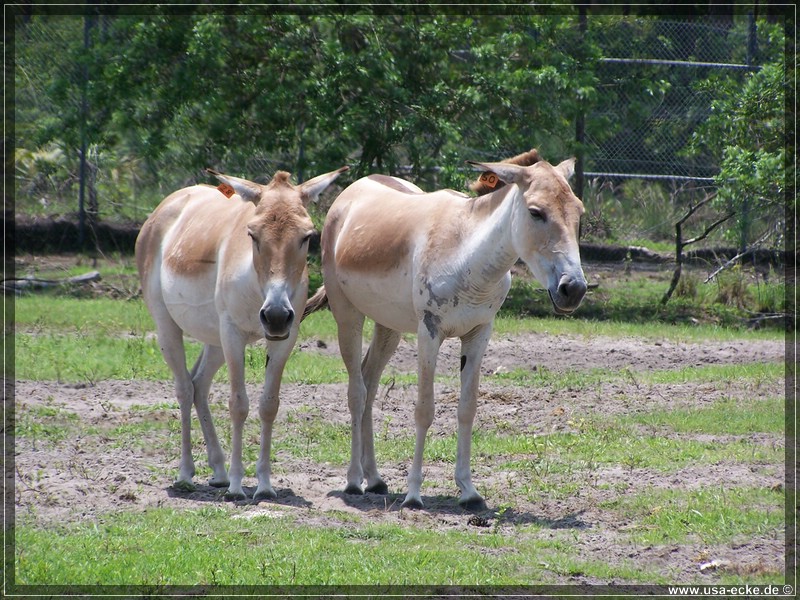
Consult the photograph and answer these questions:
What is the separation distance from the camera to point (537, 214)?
589cm

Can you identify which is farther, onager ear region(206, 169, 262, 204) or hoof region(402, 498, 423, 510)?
onager ear region(206, 169, 262, 204)

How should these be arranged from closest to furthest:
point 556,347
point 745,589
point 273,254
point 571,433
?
point 745,589, point 273,254, point 571,433, point 556,347

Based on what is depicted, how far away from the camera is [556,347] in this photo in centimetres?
1138

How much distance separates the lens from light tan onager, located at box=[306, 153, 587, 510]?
233 inches

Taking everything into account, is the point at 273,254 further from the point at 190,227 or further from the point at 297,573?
the point at 297,573

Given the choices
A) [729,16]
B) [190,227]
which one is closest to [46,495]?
[190,227]

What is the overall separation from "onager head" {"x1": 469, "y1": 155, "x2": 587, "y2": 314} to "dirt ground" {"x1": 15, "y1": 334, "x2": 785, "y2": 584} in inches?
54.7

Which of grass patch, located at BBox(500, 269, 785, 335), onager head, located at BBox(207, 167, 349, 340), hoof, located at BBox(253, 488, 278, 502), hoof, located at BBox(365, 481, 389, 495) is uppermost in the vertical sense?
onager head, located at BBox(207, 167, 349, 340)

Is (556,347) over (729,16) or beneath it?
beneath

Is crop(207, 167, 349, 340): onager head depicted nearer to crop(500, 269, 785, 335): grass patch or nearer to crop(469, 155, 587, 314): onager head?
crop(469, 155, 587, 314): onager head

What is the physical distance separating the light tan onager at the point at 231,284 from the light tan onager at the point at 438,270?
566 mm

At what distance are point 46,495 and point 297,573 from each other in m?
2.21

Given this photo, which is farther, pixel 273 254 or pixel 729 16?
pixel 729 16

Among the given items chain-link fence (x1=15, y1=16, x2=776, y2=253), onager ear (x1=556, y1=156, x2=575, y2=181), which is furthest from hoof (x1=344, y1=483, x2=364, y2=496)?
chain-link fence (x1=15, y1=16, x2=776, y2=253)
